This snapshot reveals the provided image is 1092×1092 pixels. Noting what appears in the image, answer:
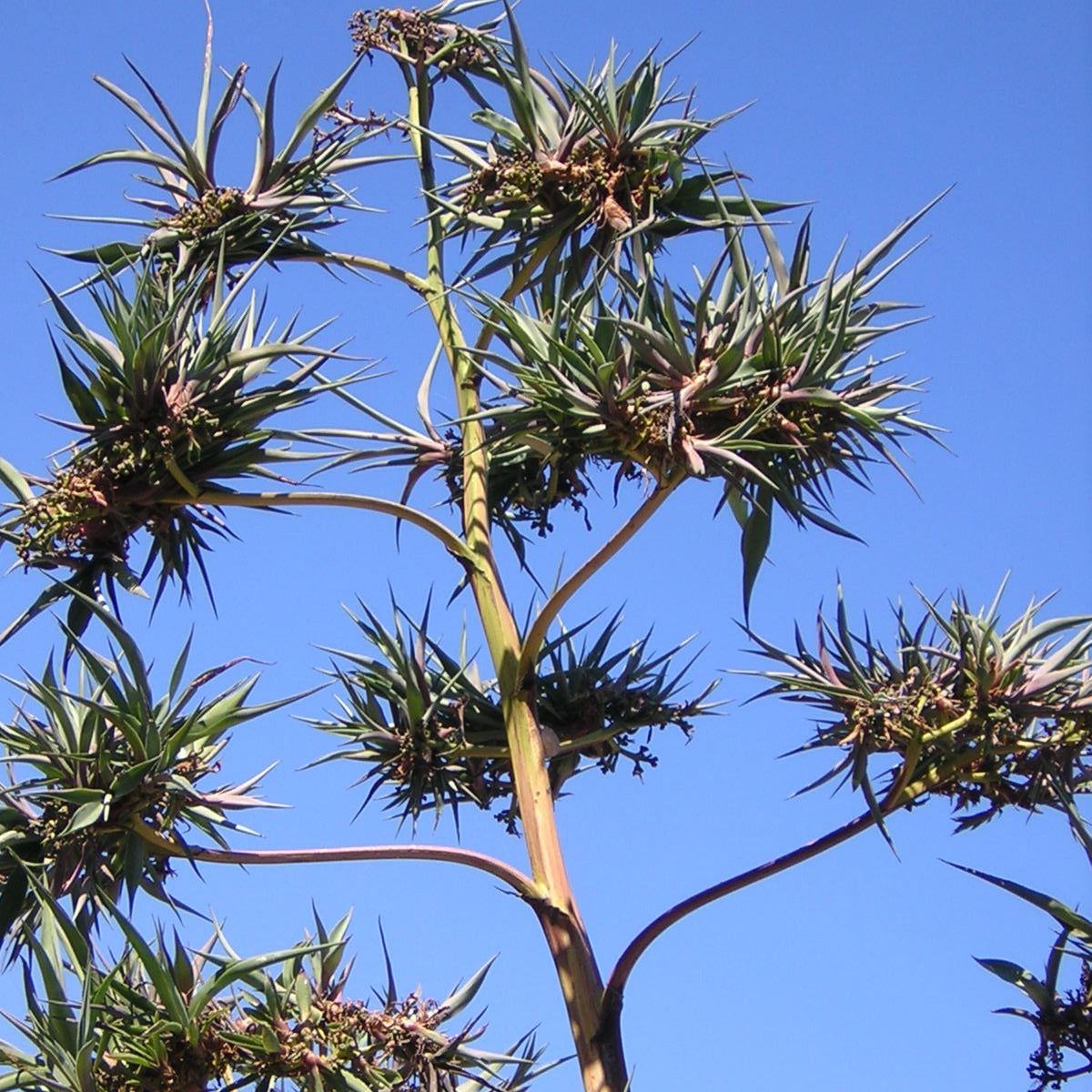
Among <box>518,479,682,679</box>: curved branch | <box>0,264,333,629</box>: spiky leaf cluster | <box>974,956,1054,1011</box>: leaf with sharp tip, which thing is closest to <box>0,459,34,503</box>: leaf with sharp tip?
<box>0,264,333,629</box>: spiky leaf cluster

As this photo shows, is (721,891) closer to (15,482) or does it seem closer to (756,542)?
(756,542)

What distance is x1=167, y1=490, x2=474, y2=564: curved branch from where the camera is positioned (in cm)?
534

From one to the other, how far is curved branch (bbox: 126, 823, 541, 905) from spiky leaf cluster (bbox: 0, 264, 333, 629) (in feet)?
2.60

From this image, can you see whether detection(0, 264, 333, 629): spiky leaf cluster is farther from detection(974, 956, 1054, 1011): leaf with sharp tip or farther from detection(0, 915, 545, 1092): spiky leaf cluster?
detection(974, 956, 1054, 1011): leaf with sharp tip

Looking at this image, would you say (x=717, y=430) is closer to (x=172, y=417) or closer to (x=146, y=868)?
(x=172, y=417)

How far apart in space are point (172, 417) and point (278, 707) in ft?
3.02

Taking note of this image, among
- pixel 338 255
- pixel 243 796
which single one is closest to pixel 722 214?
pixel 338 255

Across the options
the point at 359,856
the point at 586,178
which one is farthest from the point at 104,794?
the point at 586,178

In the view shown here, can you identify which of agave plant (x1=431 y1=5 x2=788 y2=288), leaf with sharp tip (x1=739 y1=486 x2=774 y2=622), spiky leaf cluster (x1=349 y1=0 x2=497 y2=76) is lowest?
leaf with sharp tip (x1=739 y1=486 x2=774 y2=622)

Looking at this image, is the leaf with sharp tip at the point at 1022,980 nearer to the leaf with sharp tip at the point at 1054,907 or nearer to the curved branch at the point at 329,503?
the leaf with sharp tip at the point at 1054,907

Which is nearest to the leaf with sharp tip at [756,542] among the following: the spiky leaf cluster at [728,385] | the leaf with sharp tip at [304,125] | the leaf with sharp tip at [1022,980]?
the spiky leaf cluster at [728,385]

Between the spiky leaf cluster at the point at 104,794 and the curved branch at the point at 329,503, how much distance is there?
47 centimetres

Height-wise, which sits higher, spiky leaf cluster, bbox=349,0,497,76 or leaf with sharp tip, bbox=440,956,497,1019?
spiky leaf cluster, bbox=349,0,497,76

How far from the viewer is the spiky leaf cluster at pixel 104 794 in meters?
5.05
